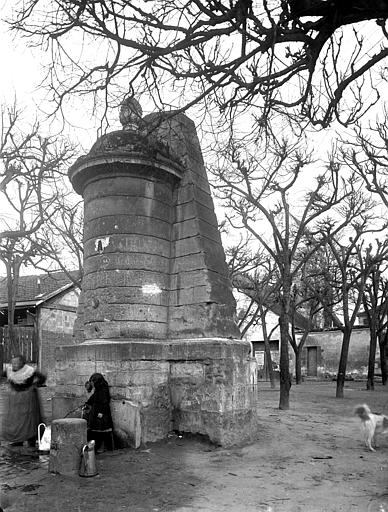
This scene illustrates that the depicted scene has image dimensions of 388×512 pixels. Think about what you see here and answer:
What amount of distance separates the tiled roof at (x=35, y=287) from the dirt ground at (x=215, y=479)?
18793mm

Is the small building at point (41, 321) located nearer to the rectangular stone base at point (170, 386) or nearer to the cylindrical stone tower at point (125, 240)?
the cylindrical stone tower at point (125, 240)

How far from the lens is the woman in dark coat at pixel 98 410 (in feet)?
24.9

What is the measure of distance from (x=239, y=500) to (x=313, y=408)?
965 cm

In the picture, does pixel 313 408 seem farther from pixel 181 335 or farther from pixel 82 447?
pixel 82 447

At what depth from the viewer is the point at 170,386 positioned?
8617 millimetres

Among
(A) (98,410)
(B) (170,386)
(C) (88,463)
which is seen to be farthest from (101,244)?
(C) (88,463)

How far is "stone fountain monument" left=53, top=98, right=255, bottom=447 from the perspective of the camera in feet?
26.8

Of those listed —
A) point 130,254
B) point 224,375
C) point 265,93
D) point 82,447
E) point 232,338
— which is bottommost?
point 82,447

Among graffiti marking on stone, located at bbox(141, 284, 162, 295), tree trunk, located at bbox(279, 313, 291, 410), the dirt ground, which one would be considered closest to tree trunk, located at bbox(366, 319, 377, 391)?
tree trunk, located at bbox(279, 313, 291, 410)

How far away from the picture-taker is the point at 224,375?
26.7ft

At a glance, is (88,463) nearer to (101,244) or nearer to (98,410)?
(98,410)

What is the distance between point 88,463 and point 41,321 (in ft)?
64.6

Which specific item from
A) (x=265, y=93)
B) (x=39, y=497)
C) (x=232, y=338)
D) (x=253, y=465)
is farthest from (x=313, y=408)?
(x=265, y=93)

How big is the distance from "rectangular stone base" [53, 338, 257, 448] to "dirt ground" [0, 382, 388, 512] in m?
0.30
